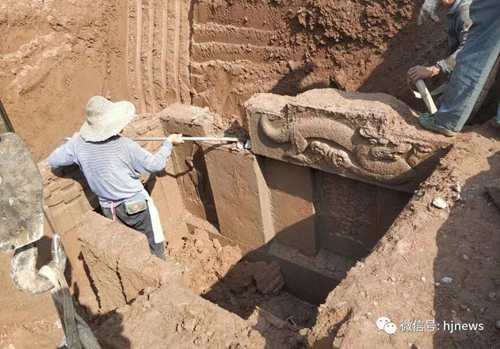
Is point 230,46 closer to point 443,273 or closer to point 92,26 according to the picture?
point 92,26

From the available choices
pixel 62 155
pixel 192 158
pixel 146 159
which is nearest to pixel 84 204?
pixel 62 155

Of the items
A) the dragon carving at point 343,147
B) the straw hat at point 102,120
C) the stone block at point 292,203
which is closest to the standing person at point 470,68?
the dragon carving at point 343,147

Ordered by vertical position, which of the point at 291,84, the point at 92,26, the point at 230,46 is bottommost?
the point at 291,84

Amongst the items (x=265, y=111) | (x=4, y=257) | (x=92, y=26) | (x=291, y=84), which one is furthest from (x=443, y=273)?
(x=92, y=26)

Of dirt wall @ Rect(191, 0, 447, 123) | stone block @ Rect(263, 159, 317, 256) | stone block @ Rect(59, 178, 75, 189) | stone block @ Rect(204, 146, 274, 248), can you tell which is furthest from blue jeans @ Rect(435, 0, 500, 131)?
stone block @ Rect(59, 178, 75, 189)

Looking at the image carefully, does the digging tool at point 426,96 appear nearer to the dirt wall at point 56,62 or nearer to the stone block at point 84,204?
the stone block at point 84,204

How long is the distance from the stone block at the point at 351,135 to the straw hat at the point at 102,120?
1.18 metres

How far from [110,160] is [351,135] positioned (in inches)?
84.2

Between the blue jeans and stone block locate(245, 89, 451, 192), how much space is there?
20cm

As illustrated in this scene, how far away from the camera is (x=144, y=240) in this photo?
3471 millimetres

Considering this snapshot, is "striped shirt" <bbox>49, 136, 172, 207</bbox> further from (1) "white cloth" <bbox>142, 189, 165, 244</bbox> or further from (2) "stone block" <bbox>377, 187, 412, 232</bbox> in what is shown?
(2) "stone block" <bbox>377, 187, 412, 232</bbox>

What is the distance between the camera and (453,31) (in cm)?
325

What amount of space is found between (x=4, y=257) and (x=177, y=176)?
2210mm

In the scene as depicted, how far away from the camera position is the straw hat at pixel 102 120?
356cm
